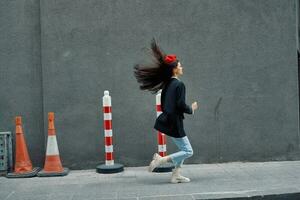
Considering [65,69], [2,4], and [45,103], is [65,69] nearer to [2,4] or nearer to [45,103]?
[45,103]

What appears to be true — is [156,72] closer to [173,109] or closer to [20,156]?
[173,109]

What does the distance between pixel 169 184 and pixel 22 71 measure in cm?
334

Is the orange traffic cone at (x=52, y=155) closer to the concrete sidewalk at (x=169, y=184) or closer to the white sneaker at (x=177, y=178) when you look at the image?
the concrete sidewalk at (x=169, y=184)

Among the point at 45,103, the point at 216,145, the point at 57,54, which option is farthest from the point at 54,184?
the point at 216,145

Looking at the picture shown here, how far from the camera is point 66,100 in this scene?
8.24 meters

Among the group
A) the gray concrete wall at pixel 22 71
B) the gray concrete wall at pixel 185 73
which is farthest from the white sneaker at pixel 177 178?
the gray concrete wall at pixel 22 71

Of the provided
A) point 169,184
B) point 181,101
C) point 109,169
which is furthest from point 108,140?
point 181,101

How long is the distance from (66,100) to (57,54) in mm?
799

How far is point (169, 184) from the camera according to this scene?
683 cm

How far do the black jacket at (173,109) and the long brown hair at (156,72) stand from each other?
0.17 m

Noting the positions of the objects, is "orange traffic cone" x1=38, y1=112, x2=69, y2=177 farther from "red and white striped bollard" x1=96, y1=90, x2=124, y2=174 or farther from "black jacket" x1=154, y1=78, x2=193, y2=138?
"black jacket" x1=154, y1=78, x2=193, y2=138

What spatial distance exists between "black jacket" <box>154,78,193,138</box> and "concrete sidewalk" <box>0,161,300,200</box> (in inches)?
31.1

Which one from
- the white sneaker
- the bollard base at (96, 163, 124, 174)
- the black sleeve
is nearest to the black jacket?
the black sleeve

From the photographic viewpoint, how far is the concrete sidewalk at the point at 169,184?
607 centimetres
